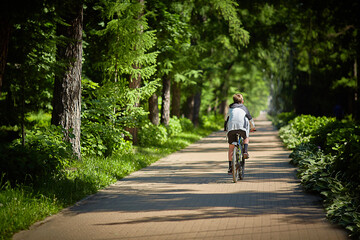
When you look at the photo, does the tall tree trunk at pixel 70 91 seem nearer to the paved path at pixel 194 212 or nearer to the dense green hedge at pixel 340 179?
the paved path at pixel 194 212

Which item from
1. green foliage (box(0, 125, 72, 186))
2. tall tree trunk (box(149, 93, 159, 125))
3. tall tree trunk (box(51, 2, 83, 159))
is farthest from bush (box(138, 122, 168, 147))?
green foliage (box(0, 125, 72, 186))

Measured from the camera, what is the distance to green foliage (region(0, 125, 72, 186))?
8.36 m

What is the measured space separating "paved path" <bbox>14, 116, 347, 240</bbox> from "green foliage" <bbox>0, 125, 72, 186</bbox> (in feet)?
3.46

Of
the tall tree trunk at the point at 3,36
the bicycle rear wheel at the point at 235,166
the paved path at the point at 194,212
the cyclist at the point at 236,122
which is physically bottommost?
the paved path at the point at 194,212

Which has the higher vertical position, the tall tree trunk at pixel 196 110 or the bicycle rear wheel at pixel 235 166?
the tall tree trunk at pixel 196 110

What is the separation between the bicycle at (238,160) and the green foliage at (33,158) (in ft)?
11.5

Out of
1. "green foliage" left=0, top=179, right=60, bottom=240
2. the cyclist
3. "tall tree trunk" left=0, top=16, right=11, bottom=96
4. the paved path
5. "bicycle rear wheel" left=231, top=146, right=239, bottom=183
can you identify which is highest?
"tall tree trunk" left=0, top=16, right=11, bottom=96

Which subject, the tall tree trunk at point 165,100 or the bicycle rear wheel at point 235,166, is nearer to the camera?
the bicycle rear wheel at point 235,166

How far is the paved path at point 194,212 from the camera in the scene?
611cm

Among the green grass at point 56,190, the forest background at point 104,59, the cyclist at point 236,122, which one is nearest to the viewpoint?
the green grass at point 56,190

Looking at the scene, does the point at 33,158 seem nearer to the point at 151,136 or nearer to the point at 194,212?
the point at 194,212

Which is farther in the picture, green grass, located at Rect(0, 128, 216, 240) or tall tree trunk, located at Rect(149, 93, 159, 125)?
tall tree trunk, located at Rect(149, 93, 159, 125)

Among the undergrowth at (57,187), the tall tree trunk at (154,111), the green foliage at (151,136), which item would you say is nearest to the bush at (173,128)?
the tall tree trunk at (154,111)

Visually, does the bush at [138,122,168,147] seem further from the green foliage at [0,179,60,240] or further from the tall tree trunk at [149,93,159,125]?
the green foliage at [0,179,60,240]
